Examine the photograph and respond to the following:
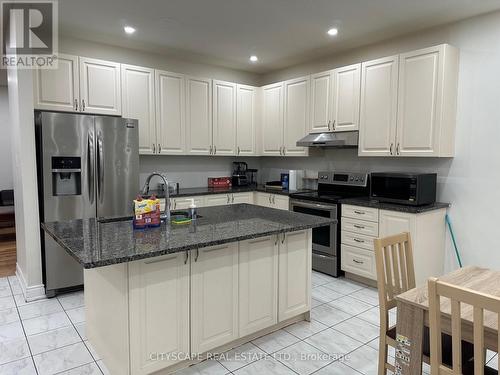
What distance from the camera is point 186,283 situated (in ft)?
7.11

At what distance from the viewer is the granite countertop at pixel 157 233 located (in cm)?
180

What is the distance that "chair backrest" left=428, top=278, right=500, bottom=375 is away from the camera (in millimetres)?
1183

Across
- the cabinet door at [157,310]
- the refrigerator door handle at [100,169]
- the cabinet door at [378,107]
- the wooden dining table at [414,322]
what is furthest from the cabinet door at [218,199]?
the wooden dining table at [414,322]

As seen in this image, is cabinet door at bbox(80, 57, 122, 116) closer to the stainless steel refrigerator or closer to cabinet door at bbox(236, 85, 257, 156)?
the stainless steel refrigerator

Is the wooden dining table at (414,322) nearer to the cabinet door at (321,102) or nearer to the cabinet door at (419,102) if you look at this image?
the cabinet door at (419,102)

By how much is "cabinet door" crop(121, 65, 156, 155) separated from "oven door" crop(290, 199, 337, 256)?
6.61 ft

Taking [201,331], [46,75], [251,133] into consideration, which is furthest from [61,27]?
[201,331]

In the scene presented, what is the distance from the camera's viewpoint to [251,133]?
207 inches

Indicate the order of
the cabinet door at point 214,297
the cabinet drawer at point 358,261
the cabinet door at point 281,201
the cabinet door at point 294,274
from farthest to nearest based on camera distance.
A: the cabinet door at point 281,201 → the cabinet drawer at point 358,261 → the cabinet door at point 294,274 → the cabinet door at point 214,297

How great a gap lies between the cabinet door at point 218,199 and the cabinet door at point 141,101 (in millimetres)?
939

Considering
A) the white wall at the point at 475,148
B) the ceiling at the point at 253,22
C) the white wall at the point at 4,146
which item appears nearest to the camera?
the ceiling at the point at 253,22

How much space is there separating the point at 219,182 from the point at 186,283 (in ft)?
9.82

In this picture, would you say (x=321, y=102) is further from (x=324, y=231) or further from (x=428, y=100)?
(x=324, y=231)

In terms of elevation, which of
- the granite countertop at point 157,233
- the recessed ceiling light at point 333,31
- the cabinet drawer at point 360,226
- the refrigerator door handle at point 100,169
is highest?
the recessed ceiling light at point 333,31
